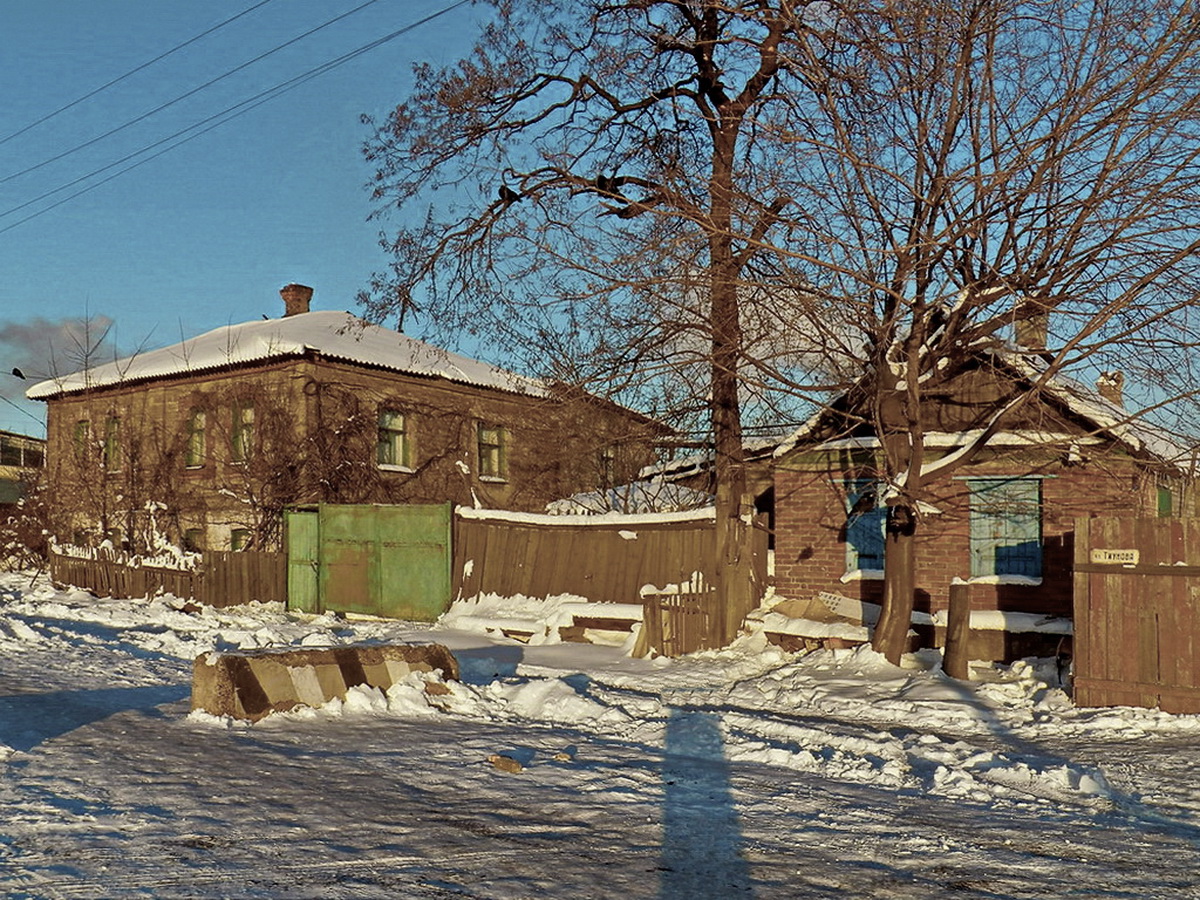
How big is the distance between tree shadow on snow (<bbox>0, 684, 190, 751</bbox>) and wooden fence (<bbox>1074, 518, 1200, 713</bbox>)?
861cm

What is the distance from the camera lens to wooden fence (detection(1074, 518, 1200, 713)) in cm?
1056

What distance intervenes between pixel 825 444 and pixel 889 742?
7.99 metres

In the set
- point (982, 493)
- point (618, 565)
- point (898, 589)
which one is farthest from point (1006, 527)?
point (618, 565)

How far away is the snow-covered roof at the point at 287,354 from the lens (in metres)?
25.9

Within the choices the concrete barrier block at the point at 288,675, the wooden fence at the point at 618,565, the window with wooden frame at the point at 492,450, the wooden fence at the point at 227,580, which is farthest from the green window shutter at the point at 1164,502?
the window with wooden frame at the point at 492,450

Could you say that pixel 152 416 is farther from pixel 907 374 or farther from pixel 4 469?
pixel 907 374

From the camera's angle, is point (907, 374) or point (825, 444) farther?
point (825, 444)

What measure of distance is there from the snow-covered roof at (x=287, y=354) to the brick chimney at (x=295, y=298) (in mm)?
814

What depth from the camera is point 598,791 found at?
718 centimetres

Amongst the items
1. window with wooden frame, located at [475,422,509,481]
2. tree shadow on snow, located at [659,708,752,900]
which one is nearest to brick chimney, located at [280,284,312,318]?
window with wooden frame, located at [475,422,509,481]

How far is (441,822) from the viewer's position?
633 centimetres

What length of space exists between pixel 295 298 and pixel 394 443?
715 centimetres

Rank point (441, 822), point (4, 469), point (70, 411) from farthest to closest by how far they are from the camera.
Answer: point (4, 469) < point (70, 411) < point (441, 822)

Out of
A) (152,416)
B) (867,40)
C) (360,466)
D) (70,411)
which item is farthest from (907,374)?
(70,411)
